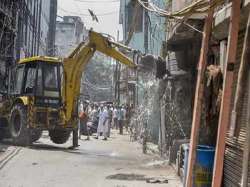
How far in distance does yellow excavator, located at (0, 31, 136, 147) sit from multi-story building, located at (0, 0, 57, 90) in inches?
123

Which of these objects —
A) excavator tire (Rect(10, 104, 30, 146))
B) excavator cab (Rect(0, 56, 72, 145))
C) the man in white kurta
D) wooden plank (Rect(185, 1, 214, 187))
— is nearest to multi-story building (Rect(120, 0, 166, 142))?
the man in white kurta

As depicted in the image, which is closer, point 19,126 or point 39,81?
point 39,81

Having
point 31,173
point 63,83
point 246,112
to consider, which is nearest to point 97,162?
point 31,173

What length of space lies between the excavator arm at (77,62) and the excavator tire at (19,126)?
1.45m

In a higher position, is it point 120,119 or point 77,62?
point 77,62

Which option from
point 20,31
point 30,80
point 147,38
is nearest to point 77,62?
point 30,80

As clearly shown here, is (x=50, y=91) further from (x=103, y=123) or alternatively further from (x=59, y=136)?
(x=103, y=123)

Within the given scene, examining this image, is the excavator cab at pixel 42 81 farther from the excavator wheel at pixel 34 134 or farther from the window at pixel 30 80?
the excavator wheel at pixel 34 134

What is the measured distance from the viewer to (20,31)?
2856cm

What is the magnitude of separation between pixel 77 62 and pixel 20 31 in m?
9.87

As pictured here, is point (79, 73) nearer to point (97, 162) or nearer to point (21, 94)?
point (21, 94)

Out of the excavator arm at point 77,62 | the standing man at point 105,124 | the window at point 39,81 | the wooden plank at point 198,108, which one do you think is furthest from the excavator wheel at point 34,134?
the wooden plank at point 198,108

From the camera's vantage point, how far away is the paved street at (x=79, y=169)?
1163 cm

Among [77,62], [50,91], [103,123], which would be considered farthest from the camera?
[103,123]
